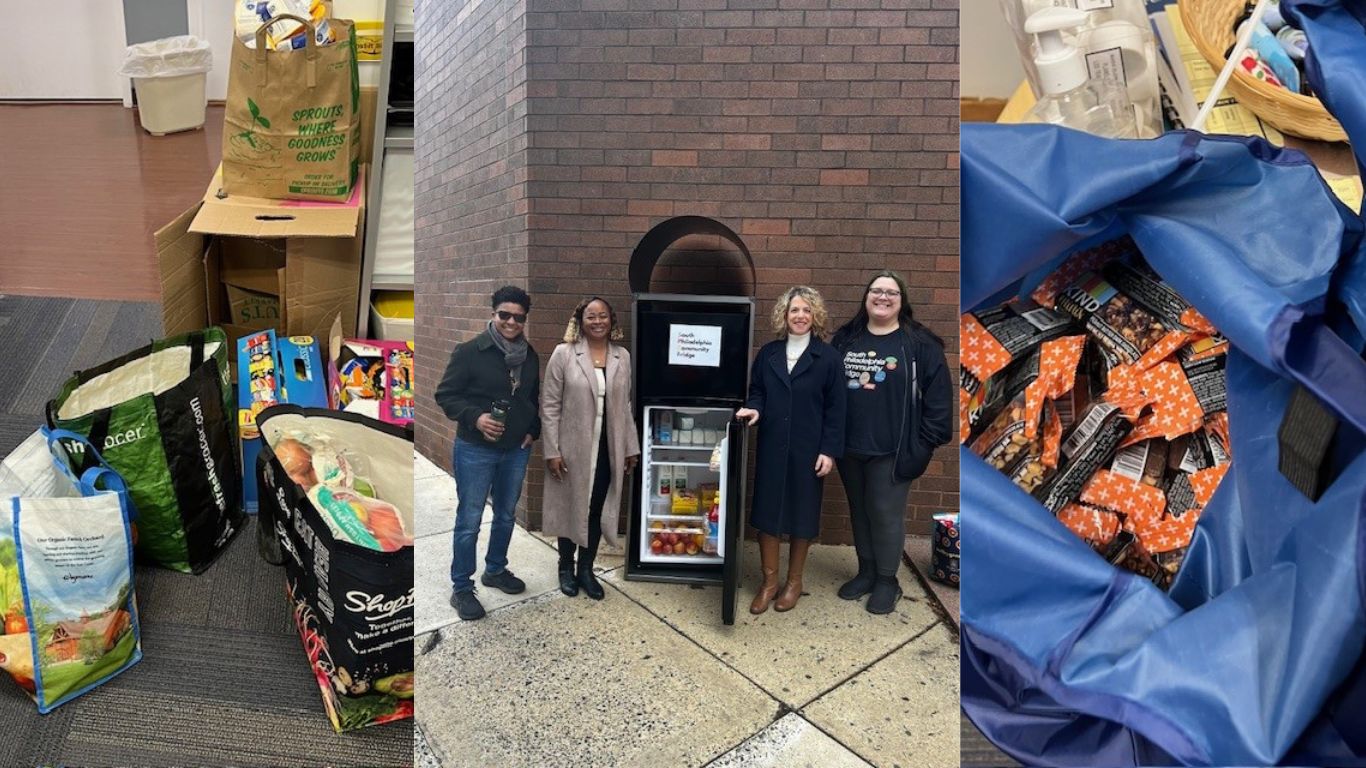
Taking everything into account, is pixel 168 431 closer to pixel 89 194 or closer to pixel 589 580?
pixel 89 194

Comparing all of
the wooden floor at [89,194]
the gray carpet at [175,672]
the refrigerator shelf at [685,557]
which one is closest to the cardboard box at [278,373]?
Answer: the wooden floor at [89,194]

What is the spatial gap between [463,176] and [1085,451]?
2.23ft

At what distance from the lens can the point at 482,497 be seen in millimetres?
711

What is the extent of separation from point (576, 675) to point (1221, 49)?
0.88m

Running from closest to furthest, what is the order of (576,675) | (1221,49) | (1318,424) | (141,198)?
(1318,424), (576,675), (1221,49), (141,198)

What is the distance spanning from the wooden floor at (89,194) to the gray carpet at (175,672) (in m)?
0.23

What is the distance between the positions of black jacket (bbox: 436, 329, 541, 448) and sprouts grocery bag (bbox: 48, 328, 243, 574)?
2115mm

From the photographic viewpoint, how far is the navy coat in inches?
24.6

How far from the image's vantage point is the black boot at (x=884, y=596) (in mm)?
674

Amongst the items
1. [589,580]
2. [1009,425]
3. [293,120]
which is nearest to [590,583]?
[589,580]

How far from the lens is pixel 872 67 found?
0.63 m

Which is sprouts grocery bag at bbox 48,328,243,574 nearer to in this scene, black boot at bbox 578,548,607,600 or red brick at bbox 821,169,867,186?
black boot at bbox 578,548,607,600

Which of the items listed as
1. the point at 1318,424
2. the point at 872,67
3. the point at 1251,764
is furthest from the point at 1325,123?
the point at 1251,764

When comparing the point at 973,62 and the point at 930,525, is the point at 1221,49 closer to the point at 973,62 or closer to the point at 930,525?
the point at 973,62
